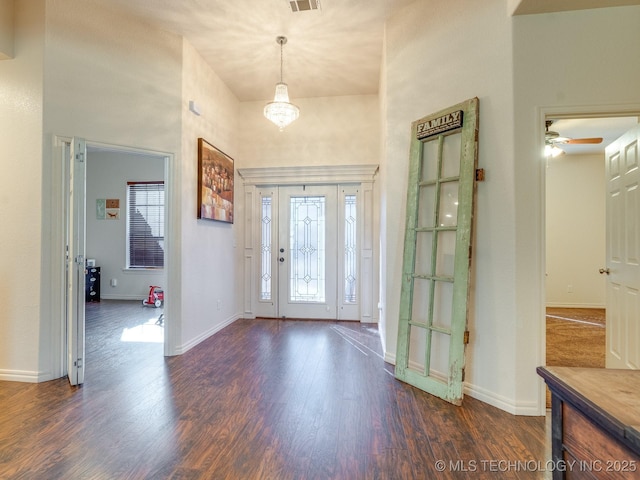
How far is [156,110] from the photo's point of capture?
3328mm

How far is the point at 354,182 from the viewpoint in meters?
4.84

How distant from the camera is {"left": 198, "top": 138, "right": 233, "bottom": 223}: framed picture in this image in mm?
3791

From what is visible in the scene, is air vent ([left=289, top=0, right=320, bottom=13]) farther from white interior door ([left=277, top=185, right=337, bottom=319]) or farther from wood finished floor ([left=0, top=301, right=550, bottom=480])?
wood finished floor ([left=0, top=301, right=550, bottom=480])

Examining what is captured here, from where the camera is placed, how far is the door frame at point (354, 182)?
4773mm

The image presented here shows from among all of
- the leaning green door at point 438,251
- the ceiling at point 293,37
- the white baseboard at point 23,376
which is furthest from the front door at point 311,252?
the white baseboard at point 23,376

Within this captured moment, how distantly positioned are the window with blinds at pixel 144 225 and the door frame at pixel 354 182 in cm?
257

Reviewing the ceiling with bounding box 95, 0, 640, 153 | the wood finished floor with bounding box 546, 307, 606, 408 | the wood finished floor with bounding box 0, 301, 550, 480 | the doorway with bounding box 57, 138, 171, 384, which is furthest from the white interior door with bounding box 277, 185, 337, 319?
the doorway with bounding box 57, 138, 171, 384

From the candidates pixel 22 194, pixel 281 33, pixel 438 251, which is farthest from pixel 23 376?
pixel 281 33

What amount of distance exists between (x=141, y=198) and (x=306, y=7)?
5.16 m

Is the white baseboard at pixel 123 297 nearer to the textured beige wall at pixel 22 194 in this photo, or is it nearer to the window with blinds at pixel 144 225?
the window with blinds at pixel 144 225

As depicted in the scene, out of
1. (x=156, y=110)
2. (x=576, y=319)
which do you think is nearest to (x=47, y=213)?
(x=156, y=110)

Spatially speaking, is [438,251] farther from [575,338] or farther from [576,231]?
[576,231]

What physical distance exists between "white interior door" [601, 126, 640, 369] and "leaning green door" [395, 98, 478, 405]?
4.15ft

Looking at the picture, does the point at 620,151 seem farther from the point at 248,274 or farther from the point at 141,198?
the point at 141,198
